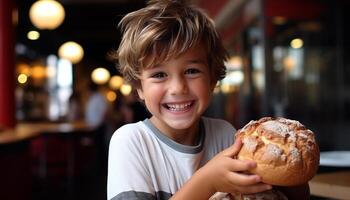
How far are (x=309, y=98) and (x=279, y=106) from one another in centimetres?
73

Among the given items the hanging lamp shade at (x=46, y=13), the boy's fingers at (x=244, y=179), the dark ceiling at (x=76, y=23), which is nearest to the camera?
the boy's fingers at (x=244, y=179)

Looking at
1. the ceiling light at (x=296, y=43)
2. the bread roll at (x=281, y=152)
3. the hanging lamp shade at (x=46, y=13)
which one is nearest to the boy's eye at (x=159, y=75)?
the bread roll at (x=281, y=152)

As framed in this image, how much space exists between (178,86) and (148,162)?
22cm

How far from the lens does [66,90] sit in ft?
56.5

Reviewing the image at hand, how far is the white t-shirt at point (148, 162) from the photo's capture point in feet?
3.52

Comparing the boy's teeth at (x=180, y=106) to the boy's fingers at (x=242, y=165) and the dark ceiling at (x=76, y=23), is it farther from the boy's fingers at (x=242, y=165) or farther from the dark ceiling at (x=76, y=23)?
the dark ceiling at (x=76, y=23)

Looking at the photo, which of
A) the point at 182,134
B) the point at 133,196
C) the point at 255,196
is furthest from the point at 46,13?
the point at 255,196

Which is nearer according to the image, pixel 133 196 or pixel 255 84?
pixel 133 196

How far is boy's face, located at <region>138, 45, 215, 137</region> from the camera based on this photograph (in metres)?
1.10

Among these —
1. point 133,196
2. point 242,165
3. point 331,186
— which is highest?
point 242,165

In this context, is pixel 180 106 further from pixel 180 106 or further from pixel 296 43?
pixel 296 43

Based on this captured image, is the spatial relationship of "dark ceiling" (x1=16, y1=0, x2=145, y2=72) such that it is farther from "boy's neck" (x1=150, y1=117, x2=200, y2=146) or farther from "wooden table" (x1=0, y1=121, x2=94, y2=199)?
"boy's neck" (x1=150, y1=117, x2=200, y2=146)

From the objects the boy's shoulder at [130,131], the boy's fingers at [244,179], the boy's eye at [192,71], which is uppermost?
the boy's eye at [192,71]

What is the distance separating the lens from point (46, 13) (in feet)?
20.9
